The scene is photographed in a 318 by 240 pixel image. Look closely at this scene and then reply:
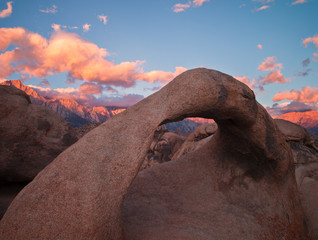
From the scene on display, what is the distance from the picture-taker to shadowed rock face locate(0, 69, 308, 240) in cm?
196

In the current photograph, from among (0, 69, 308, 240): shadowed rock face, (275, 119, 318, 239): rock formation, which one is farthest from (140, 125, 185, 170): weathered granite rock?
(0, 69, 308, 240): shadowed rock face

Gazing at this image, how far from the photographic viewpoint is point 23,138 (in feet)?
13.2

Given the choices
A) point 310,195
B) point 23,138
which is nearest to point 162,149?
point 310,195

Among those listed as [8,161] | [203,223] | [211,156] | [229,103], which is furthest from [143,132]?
[8,161]

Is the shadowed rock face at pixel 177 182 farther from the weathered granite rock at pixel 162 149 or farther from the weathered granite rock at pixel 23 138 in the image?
the weathered granite rock at pixel 162 149

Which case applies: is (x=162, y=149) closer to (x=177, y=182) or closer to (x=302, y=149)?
(x=302, y=149)

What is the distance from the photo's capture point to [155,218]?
3.04 m

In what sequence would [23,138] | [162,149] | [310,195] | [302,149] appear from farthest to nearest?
[162,149] → [302,149] → [310,195] → [23,138]

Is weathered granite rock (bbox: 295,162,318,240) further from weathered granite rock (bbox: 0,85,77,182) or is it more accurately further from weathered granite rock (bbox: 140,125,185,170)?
weathered granite rock (bbox: 140,125,185,170)

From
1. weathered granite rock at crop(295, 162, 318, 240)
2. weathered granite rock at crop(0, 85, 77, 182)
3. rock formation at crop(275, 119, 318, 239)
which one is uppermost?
weathered granite rock at crop(0, 85, 77, 182)

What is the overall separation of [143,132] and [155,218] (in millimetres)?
1368

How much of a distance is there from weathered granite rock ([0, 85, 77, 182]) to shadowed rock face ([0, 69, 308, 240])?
6.58 feet

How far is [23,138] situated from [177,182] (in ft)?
9.73

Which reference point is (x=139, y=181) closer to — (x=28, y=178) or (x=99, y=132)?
(x=99, y=132)
